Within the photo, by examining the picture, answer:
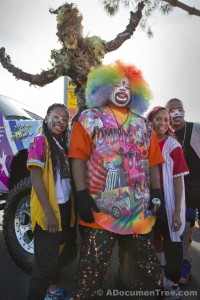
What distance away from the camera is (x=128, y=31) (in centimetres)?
628

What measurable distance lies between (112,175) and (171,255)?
916mm

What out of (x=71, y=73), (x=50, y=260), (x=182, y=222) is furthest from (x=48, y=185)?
(x=71, y=73)

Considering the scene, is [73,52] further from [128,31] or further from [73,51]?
[128,31]

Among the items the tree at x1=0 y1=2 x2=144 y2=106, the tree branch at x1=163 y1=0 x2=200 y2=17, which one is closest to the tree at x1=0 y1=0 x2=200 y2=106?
the tree at x1=0 y1=2 x2=144 y2=106

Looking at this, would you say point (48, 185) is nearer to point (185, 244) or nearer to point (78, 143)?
point (78, 143)

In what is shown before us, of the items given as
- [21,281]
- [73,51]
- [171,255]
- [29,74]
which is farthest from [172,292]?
[29,74]

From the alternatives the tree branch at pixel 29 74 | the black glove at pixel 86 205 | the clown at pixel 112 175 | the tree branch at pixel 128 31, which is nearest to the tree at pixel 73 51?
the tree branch at pixel 29 74

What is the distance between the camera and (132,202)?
2178mm

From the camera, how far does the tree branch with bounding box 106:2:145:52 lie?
5.82 metres

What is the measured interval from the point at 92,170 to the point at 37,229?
0.61m

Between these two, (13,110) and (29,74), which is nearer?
(13,110)

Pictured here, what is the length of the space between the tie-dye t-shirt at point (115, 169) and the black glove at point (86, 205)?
0.05 meters

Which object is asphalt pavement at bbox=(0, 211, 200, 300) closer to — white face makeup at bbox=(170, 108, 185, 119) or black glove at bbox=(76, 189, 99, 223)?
black glove at bbox=(76, 189, 99, 223)

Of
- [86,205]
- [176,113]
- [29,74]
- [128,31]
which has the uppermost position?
[128,31]
